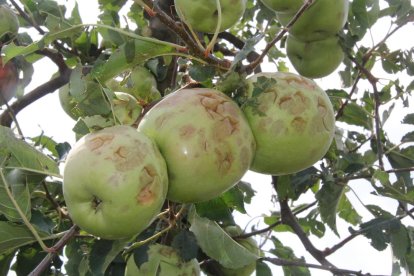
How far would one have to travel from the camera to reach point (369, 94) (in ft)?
8.21

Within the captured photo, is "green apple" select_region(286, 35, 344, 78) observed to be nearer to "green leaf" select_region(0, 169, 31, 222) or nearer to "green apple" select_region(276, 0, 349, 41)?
"green apple" select_region(276, 0, 349, 41)

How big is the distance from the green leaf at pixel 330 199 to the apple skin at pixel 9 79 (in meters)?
1.37

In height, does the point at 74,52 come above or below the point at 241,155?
above

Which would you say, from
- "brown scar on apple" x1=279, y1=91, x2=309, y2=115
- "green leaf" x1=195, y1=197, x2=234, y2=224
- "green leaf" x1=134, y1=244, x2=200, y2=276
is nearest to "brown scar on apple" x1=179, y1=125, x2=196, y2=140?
"brown scar on apple" x1=279, y1=91, x2=309, y2=115

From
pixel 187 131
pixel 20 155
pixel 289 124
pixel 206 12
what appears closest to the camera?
pixel 187 131

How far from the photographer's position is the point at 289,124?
1435mm

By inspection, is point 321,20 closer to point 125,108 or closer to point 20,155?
point 125,108

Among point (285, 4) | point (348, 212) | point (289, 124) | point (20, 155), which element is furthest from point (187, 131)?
point (348, 212)

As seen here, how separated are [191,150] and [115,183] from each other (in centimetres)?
18

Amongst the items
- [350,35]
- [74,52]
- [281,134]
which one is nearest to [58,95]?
[74,52]

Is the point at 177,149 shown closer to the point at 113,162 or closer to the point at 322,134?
the point at 113,162

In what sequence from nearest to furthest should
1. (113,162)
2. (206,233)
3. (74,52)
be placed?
1. (113,162)
2. (206,233)
3. (74,52)

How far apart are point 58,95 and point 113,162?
138 cm

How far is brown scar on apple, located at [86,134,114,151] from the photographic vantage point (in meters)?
1.27
